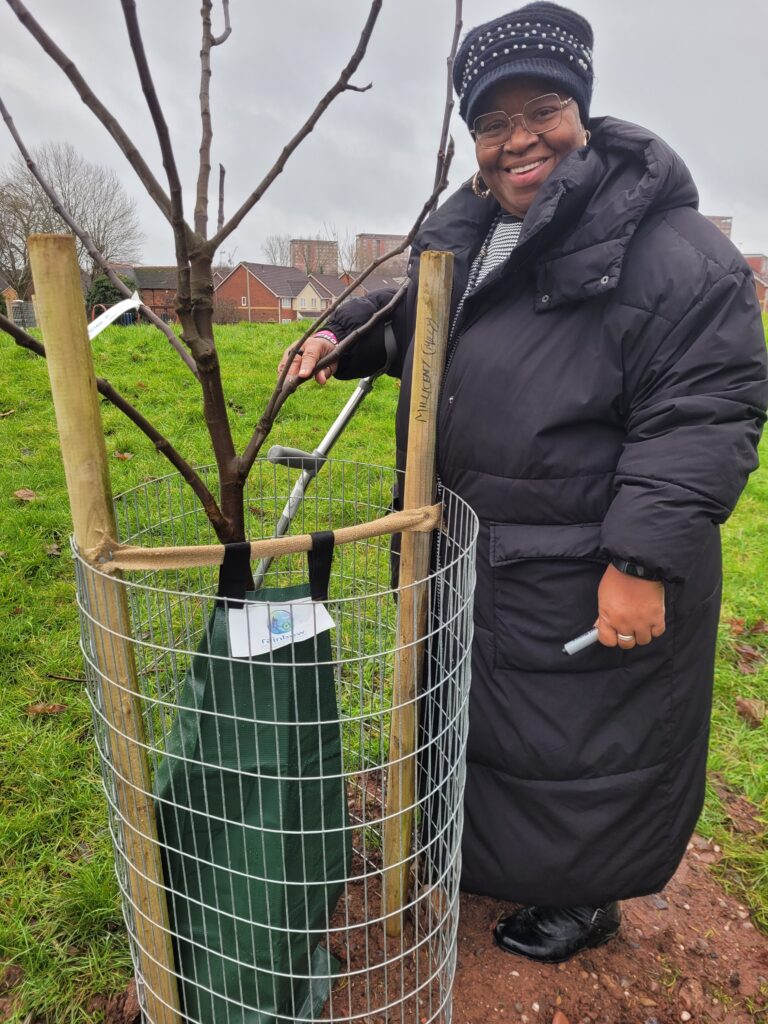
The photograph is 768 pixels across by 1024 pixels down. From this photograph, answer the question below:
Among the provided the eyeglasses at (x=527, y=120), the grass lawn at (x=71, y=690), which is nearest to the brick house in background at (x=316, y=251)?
the grass lawn at (x=71, y=690)

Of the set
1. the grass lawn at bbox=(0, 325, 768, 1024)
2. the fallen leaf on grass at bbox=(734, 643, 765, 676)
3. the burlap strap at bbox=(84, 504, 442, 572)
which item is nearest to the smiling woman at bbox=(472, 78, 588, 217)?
the burlap strap at bbox=(84, 504, 442, 572)

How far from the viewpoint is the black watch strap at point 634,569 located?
1.24m

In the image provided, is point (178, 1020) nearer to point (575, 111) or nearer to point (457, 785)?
point (457, 785)

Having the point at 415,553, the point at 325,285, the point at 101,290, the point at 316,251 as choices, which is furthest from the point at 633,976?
the point at 325,285

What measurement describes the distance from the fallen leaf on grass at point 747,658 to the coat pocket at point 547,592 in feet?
6.55

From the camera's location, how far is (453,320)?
5.03 ft

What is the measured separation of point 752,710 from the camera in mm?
2723

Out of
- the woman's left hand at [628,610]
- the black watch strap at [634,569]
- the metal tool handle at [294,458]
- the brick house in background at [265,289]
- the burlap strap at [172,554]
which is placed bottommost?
the woman's left hand at [628,610]

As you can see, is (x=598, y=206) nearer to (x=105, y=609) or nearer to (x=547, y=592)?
(x=547, y=592)

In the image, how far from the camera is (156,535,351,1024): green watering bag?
1200mm

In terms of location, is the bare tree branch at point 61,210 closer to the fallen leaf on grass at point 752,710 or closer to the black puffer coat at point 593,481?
the black puffer coat at point 593,481

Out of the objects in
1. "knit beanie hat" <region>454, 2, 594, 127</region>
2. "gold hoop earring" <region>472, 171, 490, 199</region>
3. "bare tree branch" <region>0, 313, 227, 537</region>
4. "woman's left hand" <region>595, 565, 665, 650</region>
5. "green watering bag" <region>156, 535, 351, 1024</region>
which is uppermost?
"knit beanie hat" <region>454, 2, 594, 127</region>

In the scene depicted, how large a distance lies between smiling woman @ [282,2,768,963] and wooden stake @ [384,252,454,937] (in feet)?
0.48

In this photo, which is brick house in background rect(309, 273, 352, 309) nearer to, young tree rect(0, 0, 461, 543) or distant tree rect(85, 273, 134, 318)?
distant tree rect(85, 273, 134, 318)
